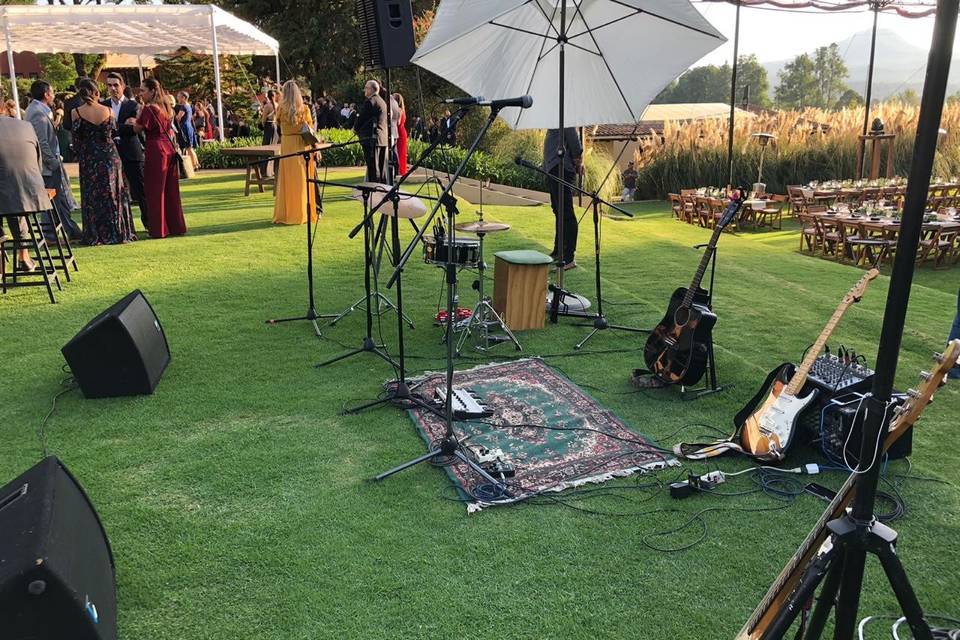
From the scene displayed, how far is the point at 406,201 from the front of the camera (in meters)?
5.50

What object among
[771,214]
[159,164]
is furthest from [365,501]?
[771,214]

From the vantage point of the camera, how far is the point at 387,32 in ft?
20.8

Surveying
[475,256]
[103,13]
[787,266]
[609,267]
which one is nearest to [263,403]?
[475,256]

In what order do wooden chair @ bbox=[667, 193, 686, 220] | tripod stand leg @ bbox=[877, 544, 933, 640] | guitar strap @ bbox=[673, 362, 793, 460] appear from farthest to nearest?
wooden chair @ bbox=[667, 193, 686, 220], guitar strap @ bbox=[673, 362, 793, 460], tripod stand leg @ bbox=[877, 544, 933, 640]

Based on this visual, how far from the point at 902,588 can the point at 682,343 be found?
10.0ft

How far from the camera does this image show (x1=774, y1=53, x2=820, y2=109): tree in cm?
8781

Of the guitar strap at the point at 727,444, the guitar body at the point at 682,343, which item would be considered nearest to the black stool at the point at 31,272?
the guitar body at the point at 682,343

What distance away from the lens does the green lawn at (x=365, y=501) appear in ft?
9.43

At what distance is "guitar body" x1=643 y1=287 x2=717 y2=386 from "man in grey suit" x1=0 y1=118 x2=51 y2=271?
5754 mm

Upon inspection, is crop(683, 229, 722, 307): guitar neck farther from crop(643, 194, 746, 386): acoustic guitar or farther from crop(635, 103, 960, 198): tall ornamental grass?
crop(635, 103, 960, 198): tall ornamental grass

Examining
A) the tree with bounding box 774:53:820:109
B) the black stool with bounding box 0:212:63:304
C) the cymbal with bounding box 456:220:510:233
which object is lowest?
the black stool with bounding box 0:212:63:304

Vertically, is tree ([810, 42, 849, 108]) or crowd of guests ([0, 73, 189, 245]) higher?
tree ([810, 42, 849, 108])

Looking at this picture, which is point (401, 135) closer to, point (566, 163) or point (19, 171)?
point (566, 163)

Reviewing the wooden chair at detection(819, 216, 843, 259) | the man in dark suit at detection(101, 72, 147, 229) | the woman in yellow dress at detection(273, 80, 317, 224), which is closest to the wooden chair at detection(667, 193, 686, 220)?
the wooden chair at detection(819, 216, 843, 259)
